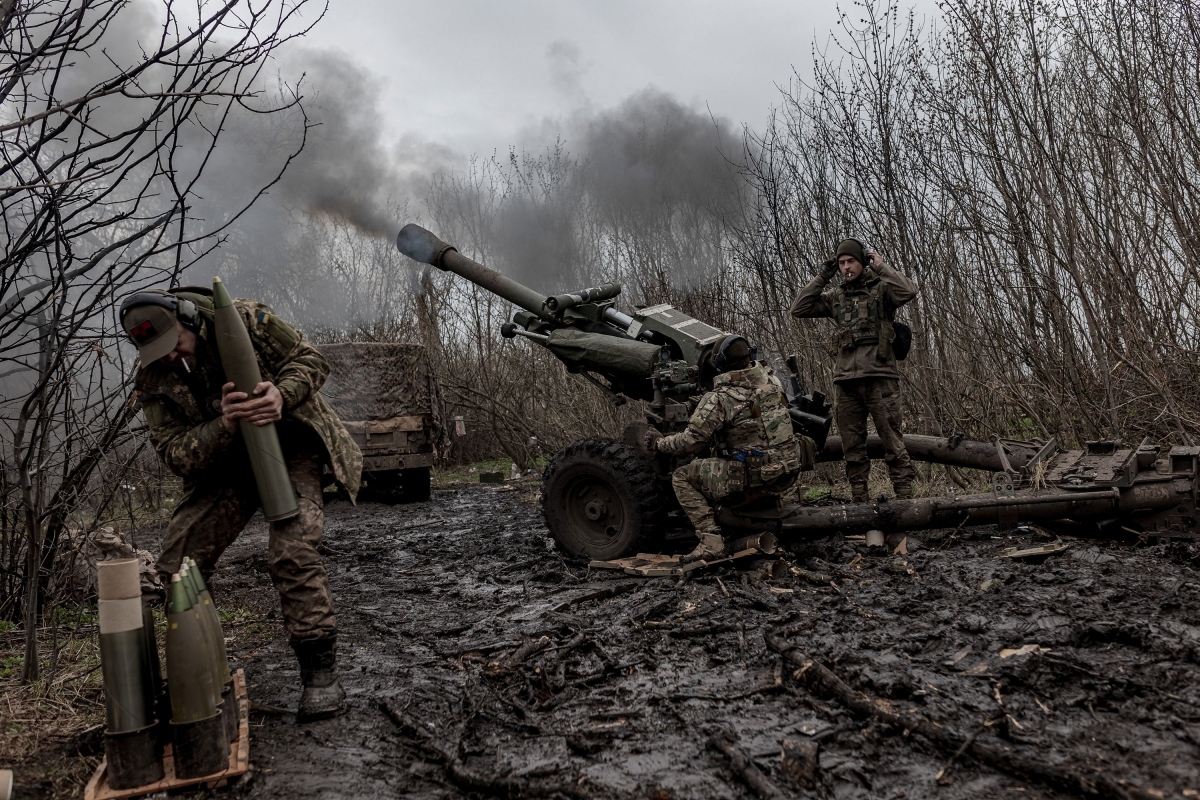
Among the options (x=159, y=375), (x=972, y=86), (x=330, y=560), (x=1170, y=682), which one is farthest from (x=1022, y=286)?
(x=159, y=375)

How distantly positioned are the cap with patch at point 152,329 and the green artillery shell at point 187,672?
922 millimetres

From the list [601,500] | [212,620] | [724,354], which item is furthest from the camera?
[601,500]

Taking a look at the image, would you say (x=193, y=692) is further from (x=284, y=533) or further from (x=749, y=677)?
(x=749, y=677)

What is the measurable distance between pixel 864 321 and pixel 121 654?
5394mm

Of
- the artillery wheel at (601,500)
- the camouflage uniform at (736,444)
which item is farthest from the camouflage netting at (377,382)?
the camouflage uniform at (736,444)

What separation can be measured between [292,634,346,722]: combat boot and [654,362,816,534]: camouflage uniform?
2657 millimetres

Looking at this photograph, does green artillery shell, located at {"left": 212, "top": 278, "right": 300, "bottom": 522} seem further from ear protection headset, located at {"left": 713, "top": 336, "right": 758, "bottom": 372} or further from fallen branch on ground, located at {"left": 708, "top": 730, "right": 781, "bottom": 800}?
ear protection headset, located at {"left": 713, "top": 336, "right": 758, "bottom": 372}

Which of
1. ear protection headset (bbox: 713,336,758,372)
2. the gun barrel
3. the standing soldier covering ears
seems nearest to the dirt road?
the standing soldier covering ears

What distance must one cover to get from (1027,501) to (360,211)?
7776 mm

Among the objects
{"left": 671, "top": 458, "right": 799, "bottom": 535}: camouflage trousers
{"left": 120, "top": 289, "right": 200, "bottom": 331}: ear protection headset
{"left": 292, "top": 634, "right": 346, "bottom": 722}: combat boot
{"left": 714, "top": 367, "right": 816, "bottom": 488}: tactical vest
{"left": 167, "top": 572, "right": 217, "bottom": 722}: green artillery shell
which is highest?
{"left": 120, "top": 289, "right": 200, "bottom": 331}: ear protection headset

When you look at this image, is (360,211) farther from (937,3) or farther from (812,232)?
(937,3)

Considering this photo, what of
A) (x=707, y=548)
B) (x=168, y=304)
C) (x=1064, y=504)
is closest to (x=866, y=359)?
(x=1064, y=504)

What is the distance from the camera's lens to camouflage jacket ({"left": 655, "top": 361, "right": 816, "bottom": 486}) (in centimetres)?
546

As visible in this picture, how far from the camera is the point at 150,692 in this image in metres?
2.69
